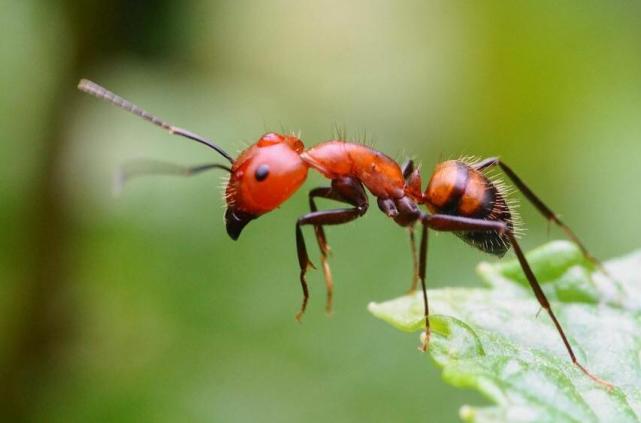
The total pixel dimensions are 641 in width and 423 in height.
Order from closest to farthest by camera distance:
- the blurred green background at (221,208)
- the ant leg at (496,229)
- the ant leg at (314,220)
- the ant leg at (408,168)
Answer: the ant leg at (496,229) → the ant leg at (314,220) → the ant leg at (408,168) → the blurred green background at (221,208)

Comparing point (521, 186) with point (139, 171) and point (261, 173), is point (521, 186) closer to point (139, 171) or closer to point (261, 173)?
point (261, 173)

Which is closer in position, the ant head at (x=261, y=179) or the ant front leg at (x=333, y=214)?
the ant head at (x=261, y=179)

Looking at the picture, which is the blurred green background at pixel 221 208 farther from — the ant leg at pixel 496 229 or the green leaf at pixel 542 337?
the ant leg at pixel 496 229

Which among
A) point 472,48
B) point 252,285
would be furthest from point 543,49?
point 252,285

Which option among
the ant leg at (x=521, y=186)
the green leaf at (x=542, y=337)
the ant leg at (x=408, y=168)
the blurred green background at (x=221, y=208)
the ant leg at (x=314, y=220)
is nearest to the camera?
the green leaf at (x=542, y=337)

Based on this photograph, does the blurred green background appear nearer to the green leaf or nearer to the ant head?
the green leaf

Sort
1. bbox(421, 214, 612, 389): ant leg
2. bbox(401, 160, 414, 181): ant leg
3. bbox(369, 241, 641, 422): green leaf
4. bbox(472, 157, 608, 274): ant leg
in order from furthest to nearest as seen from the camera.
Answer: bbox(401, 160, 414, 181): ant leg
bbox(472, 157, 608, 274): ant leg
bbox(421, 214, 612, 389): ant leg
bbox(369, 241, 641, 422): green leaf

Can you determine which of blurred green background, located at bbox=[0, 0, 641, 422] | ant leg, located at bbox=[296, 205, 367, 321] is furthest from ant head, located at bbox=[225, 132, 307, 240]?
blurred green background, located at bbox=[0, 0, 641, 422]

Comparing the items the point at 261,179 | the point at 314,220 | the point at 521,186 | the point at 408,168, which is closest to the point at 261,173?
the point at 261,179

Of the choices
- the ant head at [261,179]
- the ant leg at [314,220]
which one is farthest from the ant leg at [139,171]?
the ant leg at [314,220]

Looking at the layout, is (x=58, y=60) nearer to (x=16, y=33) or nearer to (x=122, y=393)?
(x=16, y=33)
